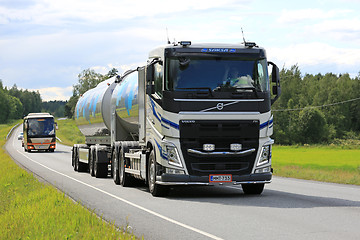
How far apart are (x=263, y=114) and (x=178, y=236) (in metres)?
6.37

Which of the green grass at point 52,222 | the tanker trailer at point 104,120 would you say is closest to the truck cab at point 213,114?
the green grass at point 52,222

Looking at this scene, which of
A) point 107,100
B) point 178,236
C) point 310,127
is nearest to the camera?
point 178,236

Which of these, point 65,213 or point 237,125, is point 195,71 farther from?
point 65,213

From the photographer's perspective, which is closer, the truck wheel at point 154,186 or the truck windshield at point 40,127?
the truck wheel at point 154,186

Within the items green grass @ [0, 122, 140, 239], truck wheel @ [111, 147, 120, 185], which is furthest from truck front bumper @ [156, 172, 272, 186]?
truck wheel @ [111, 147, 120, 185]

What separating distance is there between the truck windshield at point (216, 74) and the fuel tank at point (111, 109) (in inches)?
146

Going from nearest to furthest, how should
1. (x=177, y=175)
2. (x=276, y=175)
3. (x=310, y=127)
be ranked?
(x=177, y=175)
(x=276, y=175)
(x=310, y=127)

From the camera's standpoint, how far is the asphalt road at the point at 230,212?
976 centimetres

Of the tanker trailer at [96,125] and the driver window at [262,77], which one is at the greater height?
the driver window at [262,77]

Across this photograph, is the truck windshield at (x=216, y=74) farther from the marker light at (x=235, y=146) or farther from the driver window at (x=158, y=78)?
the marker light at (x=235, y=146)

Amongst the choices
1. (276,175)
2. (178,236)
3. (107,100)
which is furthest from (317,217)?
(276,175)

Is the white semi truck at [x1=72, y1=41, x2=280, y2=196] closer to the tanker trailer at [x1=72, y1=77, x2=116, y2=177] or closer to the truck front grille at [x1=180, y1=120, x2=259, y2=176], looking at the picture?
the truck front grille at [x1=180, y1=120, x2=259, y2=176]

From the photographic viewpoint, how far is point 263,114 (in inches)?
600

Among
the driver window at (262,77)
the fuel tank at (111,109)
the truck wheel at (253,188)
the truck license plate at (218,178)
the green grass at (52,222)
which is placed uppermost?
the driver window at (262,77)
